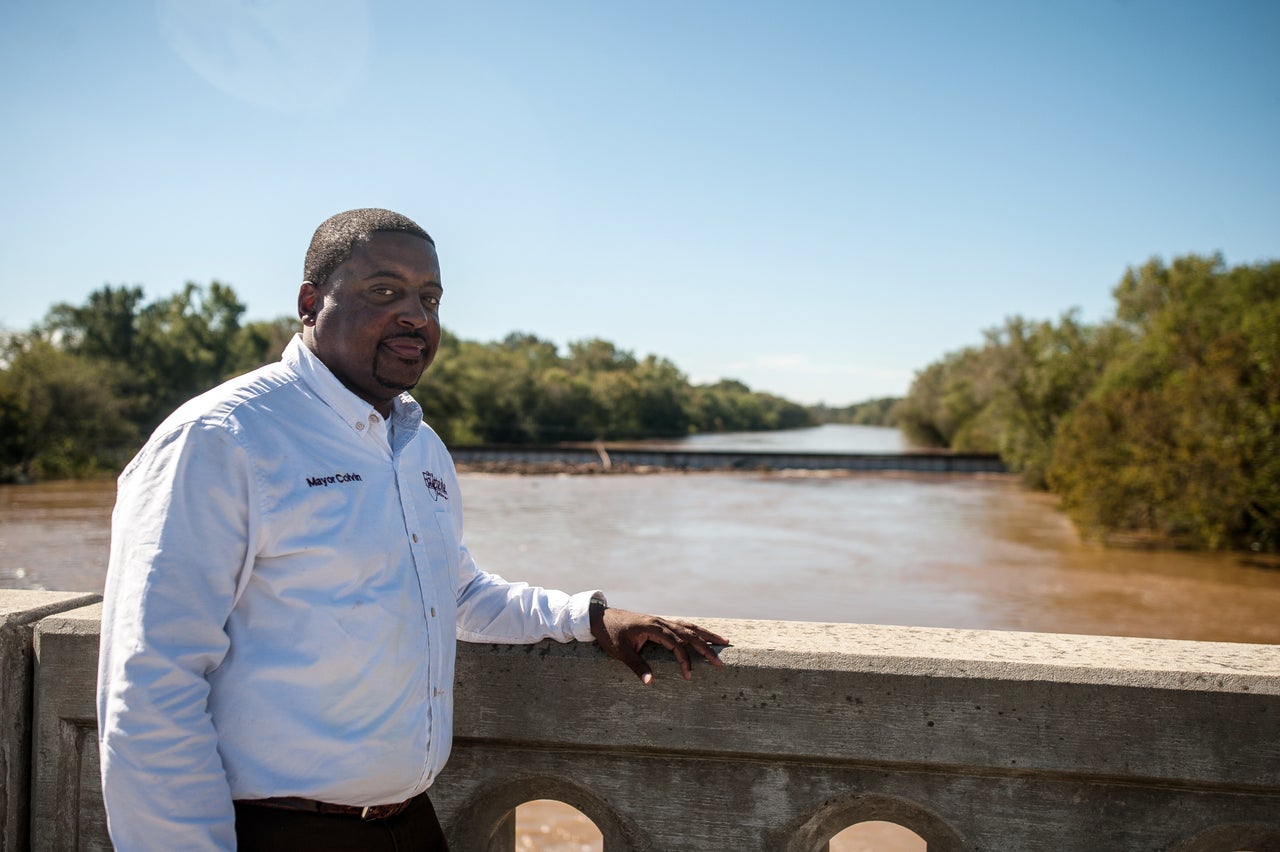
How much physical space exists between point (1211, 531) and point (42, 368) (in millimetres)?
44837

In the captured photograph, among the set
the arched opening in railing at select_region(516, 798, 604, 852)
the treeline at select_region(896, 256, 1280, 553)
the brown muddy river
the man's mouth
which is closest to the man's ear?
the man's mouth

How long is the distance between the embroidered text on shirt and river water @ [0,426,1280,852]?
393cm

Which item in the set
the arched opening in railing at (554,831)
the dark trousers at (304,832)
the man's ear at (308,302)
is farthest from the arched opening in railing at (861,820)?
the arched opening in railing at (554,831)

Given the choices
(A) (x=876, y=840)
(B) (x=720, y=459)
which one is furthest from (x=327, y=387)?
(B) (x=720, y=459)

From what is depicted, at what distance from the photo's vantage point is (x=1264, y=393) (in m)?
17.3

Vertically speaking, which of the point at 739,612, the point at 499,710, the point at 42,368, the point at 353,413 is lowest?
the point at 739,612

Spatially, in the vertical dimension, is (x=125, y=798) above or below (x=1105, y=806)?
above

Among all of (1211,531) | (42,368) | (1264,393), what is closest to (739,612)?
(1211,531)

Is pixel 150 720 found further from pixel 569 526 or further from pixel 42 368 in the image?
pixel 42 368

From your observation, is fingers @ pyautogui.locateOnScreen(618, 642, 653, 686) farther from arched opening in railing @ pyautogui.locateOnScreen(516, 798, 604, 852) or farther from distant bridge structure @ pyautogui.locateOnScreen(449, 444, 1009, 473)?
Result: distant bridge structure @ pyautogui.locateOnScreen(449, 444, 1009, 473)

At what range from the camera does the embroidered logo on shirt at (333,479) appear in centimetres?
154

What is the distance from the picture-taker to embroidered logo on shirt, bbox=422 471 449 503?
1854 mm

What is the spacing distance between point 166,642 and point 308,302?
72cm

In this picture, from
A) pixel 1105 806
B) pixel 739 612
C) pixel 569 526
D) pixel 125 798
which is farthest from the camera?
pixel 569 526
